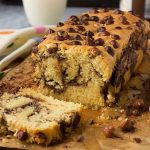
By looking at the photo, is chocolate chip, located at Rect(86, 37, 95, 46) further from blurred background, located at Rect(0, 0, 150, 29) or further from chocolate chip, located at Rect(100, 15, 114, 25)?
blurred background, located at Rect(0, 0, 150, 29)

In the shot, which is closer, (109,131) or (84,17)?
(109,131)

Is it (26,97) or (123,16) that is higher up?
(123,16)

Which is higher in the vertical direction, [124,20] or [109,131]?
[124,20]

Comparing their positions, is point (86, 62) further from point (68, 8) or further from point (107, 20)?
point (68, 8)

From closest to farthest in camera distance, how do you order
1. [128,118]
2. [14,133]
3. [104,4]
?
1. [14,133]
2. [128,118]
3. [104,4]

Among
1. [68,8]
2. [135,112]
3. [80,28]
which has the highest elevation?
[80,28]

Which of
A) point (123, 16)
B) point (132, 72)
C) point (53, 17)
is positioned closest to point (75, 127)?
point (132, 72)

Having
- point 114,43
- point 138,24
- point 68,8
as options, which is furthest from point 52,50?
point 68,8

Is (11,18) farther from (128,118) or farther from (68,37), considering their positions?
(128,118)
